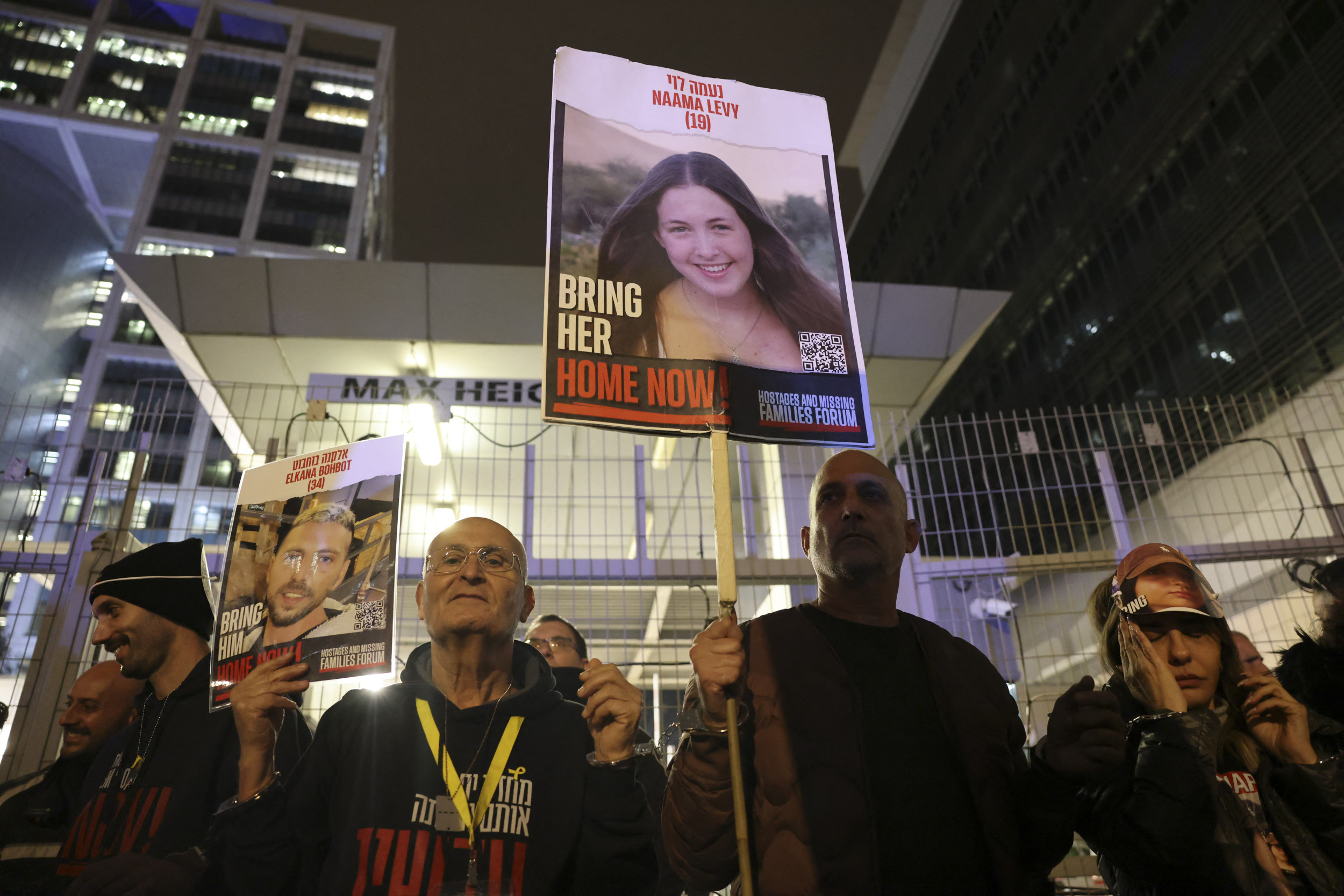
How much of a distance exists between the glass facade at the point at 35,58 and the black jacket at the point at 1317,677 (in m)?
68.6

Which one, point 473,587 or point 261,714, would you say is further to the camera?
point 473,587

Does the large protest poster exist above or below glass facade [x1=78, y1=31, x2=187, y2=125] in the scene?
below

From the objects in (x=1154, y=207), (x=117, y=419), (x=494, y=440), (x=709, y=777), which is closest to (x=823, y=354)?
(x=709, y=777)

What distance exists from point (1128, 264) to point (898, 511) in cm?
2974

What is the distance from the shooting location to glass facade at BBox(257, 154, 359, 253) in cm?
5162

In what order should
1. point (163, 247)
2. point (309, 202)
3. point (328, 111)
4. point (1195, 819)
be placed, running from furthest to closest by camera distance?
point (328, 111) → point (309, 202) → point (163, 247) → point (1195, 819)

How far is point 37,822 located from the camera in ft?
10.3

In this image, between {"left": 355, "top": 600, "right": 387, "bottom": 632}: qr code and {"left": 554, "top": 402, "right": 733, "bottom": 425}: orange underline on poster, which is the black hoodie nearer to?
{"left": 355, "top": 600, "right": 387, "bottom": 632}: qr code

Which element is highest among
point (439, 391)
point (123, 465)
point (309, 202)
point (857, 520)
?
point (309, 202)

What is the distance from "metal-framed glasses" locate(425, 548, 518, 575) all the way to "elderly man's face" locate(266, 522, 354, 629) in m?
0.33

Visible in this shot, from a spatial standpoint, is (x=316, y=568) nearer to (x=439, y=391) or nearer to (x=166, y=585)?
(x=166, y=585)

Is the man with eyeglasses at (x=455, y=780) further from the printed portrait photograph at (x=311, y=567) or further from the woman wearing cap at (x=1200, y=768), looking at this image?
the woman wearing cap at (x=1200, y=768)

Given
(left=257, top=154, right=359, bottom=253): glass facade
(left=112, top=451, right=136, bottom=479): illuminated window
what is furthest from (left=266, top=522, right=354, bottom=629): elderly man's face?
(left=257, top=154, right=359, bottom=253): glass facade

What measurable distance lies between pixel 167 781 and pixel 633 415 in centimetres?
211
